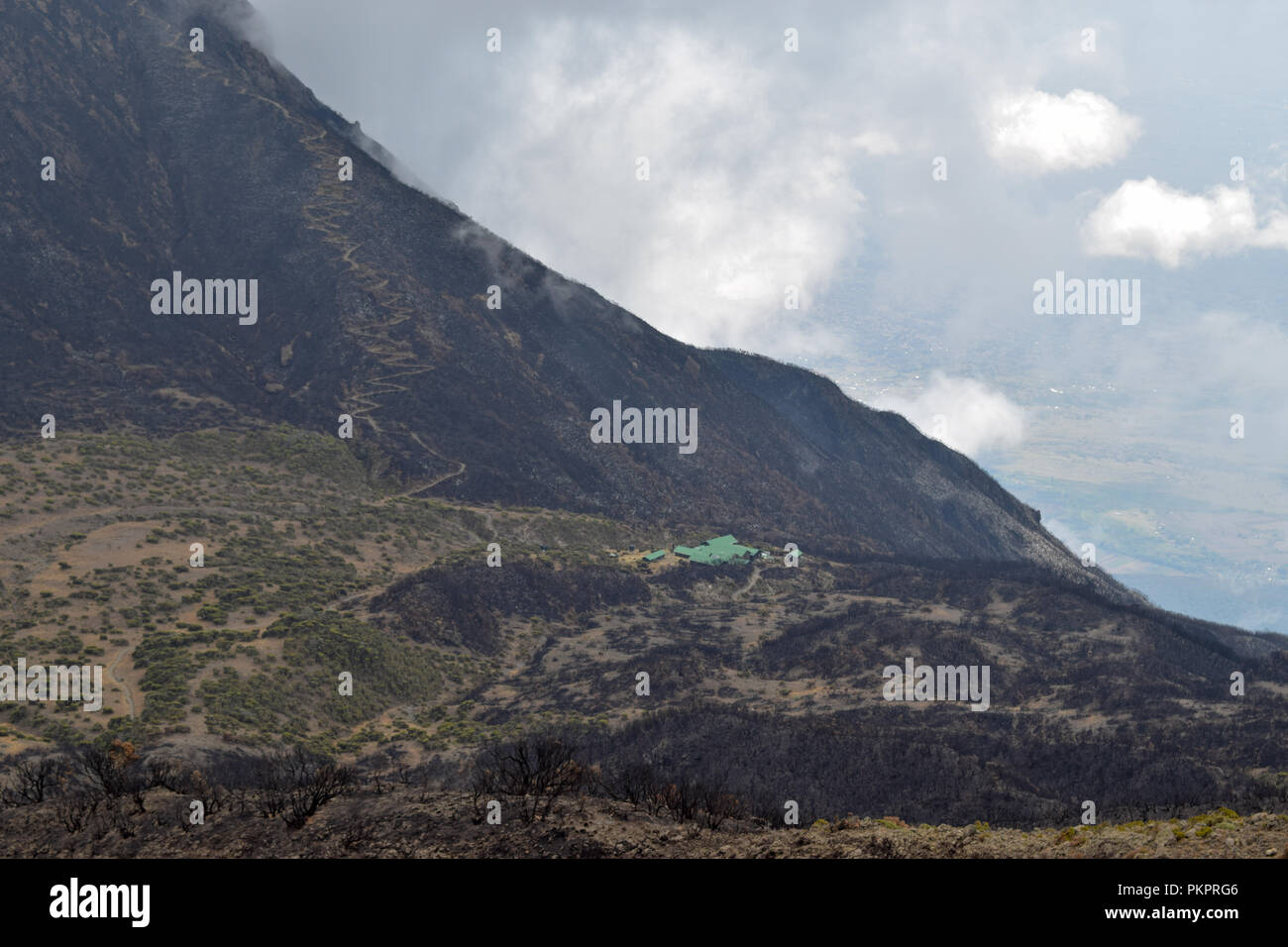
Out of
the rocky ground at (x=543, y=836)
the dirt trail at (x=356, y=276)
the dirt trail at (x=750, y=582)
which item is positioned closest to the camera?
the rocky ground at (x=543, y=836)

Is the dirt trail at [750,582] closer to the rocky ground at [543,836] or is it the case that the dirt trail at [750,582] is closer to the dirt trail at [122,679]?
the dirt trail at [122,679]

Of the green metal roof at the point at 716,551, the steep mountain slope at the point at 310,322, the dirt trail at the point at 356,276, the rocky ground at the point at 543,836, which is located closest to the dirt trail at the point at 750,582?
the green metal roof at the point at 716,551

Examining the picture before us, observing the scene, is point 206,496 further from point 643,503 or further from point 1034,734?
point 1034,734

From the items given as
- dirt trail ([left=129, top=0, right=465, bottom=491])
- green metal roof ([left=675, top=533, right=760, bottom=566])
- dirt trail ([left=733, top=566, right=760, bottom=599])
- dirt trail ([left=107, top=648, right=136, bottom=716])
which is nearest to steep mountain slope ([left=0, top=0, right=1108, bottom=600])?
dirt trail ([left=129, top=0, right=465, bottom=491])

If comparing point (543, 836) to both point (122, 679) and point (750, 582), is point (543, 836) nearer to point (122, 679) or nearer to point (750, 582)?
point (122, 679)

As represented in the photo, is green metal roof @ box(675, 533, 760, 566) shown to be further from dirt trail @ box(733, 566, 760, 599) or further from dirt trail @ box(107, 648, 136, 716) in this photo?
dirt trail @ box(107, 648, 136, 716)

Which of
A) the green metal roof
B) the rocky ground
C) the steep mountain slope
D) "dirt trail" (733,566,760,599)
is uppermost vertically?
the steep mountain slope
